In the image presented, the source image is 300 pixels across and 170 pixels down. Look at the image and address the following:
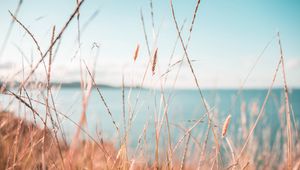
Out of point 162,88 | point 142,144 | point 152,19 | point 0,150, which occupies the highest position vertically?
point 152,19

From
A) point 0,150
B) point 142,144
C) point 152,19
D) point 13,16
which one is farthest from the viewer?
point 0,150

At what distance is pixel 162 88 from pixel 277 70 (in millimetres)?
405

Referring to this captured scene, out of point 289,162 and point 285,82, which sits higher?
point 285,82

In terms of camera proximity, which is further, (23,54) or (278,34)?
(23,54)

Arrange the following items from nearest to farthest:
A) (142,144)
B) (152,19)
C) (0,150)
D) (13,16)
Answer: (13,16) < (152,19) < (142,144) < (0,150)

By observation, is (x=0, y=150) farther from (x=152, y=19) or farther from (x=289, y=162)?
(x=289, y=162)

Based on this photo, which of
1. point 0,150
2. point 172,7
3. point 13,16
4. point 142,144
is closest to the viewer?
point 13,16

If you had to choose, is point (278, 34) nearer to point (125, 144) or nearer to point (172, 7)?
point (172, 7)

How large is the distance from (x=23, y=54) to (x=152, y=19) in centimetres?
59

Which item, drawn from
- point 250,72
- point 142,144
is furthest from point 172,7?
point 142,144

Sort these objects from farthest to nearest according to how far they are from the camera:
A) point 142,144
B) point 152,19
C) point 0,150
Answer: point 0,150
point 142,144
point 152,19

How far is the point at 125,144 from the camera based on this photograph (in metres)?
1.10

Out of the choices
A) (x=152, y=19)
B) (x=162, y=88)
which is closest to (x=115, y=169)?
(x=162, y=88)

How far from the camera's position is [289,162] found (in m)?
1.00
